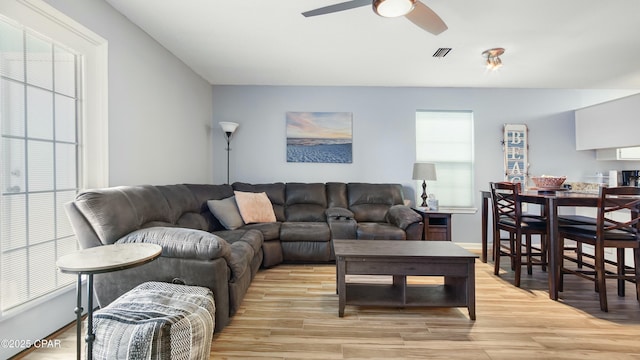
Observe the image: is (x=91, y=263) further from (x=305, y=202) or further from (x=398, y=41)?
(x=398, y=41)

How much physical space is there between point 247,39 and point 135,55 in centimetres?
103

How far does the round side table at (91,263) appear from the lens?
1.15 metres

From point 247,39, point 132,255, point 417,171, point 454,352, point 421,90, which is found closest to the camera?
point 132,255

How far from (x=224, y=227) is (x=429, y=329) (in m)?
2.27

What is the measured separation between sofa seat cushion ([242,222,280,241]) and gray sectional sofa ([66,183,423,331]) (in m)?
0.01

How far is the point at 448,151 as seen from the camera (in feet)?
14.0

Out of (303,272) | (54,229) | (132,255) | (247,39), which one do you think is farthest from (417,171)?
(54,229)

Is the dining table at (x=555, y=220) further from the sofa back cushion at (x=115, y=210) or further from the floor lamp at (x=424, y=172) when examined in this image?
the sofa back cushion at (x=115, y=210)

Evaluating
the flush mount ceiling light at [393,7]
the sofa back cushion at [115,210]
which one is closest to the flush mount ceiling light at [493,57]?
the flush mount ceiling light at [393,7]

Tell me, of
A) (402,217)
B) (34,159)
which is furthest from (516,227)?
(34,159)

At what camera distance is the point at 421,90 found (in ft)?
14.0

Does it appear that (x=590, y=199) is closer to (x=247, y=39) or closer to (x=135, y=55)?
(x=247, y=39)

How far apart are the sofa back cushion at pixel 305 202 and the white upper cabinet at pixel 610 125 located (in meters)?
3.88

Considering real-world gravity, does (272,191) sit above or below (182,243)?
above
